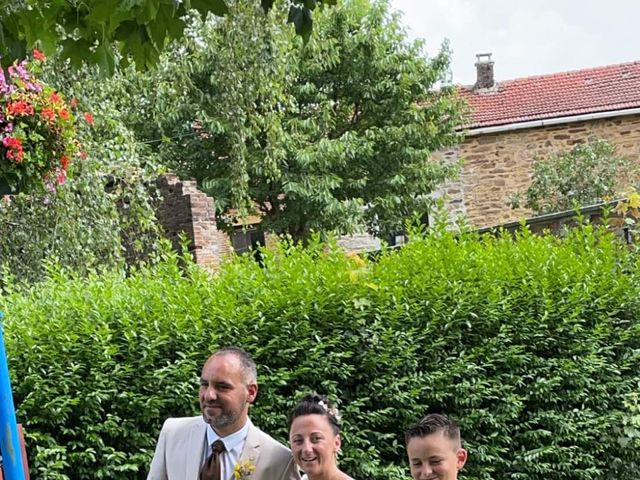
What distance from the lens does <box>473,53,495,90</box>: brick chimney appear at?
28516 mm

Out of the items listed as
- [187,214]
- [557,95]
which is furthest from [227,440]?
[557,95]

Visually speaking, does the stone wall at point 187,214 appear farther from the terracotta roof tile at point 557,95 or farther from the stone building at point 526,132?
the terracotta roof tile at point 557,95

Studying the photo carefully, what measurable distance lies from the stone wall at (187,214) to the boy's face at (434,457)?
10945 millimetres

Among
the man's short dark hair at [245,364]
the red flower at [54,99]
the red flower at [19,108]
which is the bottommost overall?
the man's short dark hair at [245,364]

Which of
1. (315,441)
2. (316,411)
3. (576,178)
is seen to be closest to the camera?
(315,441)

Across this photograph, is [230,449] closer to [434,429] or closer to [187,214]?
[434,429]

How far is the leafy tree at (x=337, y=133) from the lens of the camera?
21.1 m

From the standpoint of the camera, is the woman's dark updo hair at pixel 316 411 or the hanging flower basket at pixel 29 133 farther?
the hanging flower basket at pixel 29 133

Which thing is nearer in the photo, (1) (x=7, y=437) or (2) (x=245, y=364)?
(1) (x=7, y=437)

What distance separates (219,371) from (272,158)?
52.3ft

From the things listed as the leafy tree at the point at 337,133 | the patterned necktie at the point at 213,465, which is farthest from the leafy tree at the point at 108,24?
the leafy tree at the point at 337,133

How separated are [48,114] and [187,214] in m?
7.89

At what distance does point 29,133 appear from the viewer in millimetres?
6938

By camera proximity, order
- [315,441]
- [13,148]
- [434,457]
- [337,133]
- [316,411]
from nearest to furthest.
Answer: [434,457]
[315,441]
[316,411]
[13,148]
[337,133]
